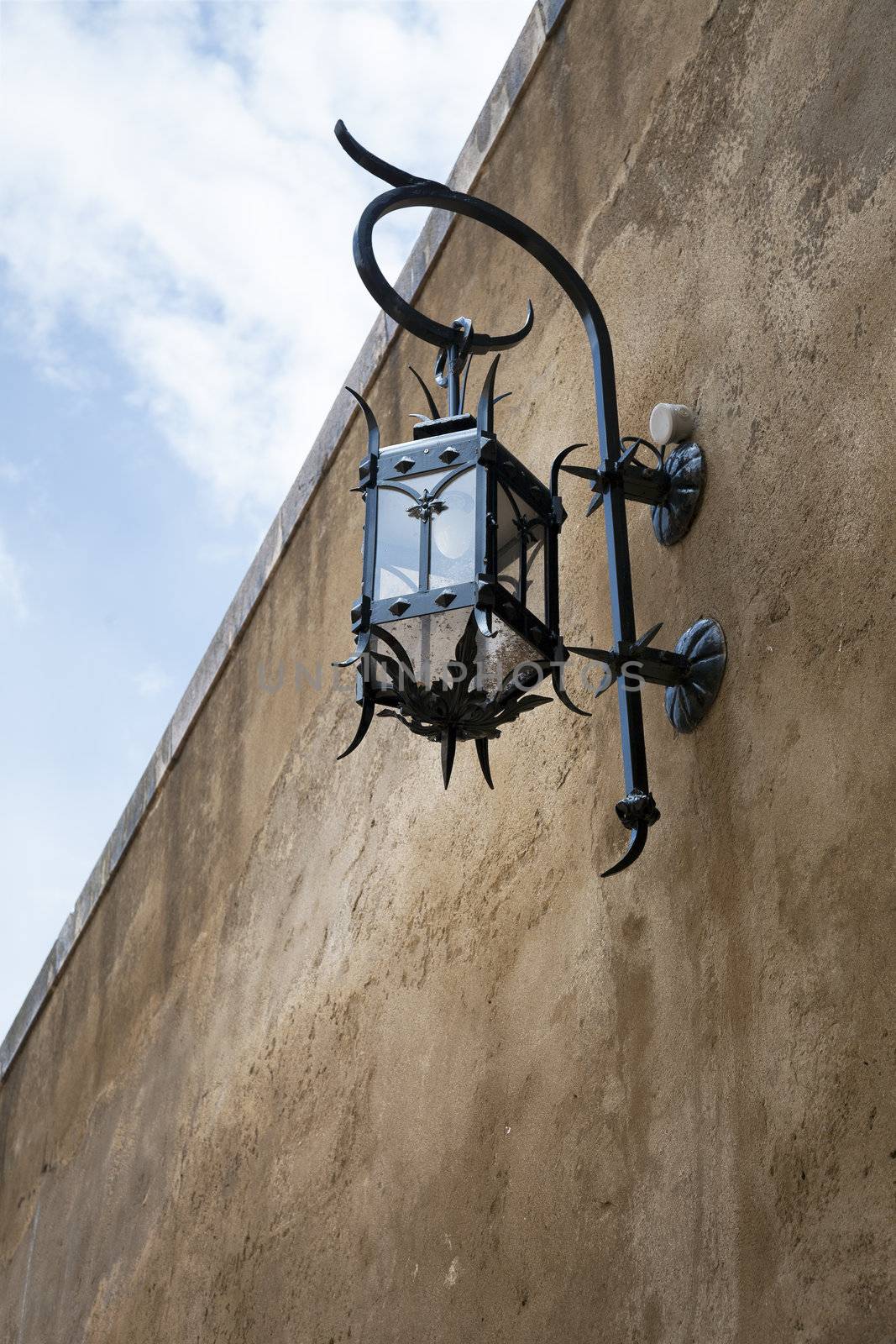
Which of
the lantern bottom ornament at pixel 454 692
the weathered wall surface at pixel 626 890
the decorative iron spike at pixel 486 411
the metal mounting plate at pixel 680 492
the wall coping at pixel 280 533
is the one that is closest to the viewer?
the weathered wall surface at pixel 626 890

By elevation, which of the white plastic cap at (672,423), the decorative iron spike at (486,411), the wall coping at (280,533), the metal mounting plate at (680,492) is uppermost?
the wall coping at (280,533)

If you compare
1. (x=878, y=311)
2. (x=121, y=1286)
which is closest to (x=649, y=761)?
(x=878, y=311)

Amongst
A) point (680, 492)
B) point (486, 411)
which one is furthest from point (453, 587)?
point (680, 492)

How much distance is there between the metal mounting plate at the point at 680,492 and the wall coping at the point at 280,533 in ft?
5.38

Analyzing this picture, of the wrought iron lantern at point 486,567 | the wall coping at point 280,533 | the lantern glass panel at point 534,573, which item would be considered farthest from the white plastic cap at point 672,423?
the wall coping at point 280,533

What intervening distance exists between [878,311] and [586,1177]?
1599 mm

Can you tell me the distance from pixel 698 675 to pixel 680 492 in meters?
0.41

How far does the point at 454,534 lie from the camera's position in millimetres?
2578

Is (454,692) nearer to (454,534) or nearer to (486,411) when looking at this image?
(454,534)

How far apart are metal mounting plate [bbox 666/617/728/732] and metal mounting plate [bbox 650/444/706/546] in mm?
233

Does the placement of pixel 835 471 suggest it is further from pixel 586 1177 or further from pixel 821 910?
pixel 586 1177

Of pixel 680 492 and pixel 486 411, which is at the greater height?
pixel 680 492

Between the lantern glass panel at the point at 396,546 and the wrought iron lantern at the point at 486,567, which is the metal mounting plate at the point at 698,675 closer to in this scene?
the wrought iron lantern at the point at 486,567

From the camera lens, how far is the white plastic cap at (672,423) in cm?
293
